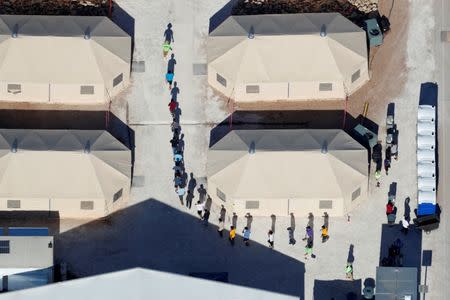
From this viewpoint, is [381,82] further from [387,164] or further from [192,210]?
[192,210]


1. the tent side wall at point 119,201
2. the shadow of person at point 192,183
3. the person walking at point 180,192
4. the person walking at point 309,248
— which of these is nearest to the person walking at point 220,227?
the shadow of person at point 192,183

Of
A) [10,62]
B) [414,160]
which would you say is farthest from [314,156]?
[10,62]

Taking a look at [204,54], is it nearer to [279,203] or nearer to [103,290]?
[279,203]

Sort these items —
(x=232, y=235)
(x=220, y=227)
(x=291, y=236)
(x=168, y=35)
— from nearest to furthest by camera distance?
(x=232, y=235) < (x=291, y=236) < (x=220, y=227) < (x=168, y=35)

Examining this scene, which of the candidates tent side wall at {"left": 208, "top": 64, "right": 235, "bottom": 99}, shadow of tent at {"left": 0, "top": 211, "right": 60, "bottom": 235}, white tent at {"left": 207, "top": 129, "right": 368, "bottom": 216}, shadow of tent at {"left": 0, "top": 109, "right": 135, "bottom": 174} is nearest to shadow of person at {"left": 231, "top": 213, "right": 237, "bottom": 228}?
white tent at {"left": 207, "top": 129, "right": 368, "bottom": 216}

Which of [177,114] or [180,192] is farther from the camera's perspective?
[177,114]

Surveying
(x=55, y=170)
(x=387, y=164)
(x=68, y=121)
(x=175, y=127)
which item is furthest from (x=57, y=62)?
(x=387, y=164)
